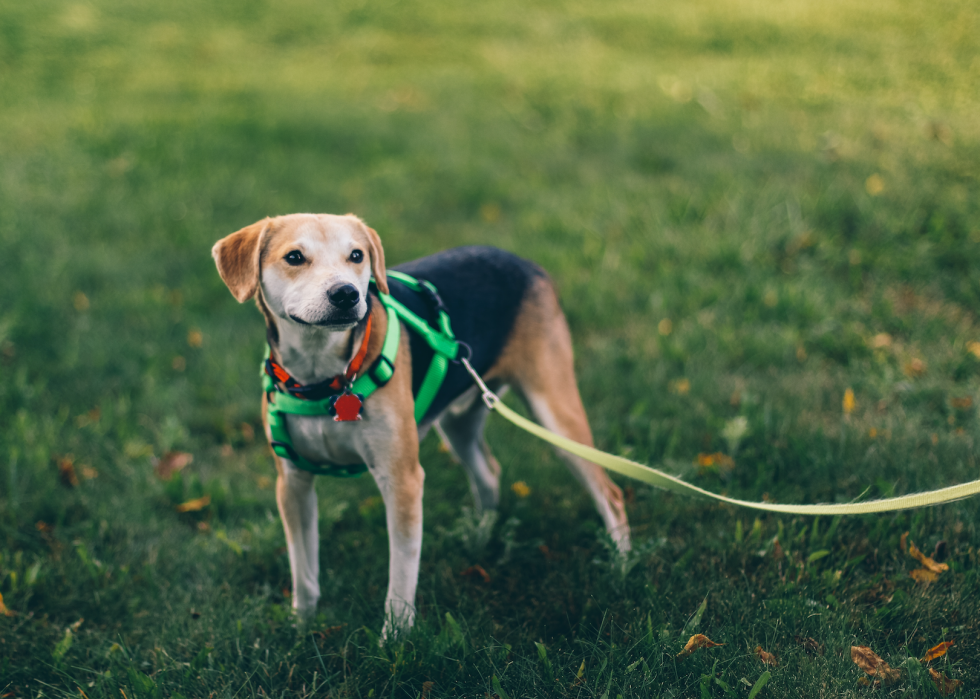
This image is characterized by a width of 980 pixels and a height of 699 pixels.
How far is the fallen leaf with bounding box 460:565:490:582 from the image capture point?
3.22 m

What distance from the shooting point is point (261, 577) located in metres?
3.35

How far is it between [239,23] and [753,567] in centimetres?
1413

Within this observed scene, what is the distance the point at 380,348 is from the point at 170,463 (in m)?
2.01

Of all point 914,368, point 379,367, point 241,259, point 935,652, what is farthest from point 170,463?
point 914,368

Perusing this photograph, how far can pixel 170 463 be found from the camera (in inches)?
162

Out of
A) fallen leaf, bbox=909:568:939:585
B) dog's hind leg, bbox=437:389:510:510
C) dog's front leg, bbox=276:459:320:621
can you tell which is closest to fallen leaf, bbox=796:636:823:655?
fallen leaf, bbox=909:568:939:585

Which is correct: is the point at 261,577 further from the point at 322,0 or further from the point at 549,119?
the point at 322,0

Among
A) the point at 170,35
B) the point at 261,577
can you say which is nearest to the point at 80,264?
the point at 261,577

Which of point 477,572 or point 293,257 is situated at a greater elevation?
point 293,257

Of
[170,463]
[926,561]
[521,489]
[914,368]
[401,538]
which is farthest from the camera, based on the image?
[914,368]

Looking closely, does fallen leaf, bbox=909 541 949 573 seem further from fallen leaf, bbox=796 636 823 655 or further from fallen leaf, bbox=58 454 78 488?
fallen leaf, bbox=58 454 78 488

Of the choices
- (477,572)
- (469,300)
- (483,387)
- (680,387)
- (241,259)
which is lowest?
(477,572)

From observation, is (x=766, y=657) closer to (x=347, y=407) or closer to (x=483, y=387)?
(x=483, y=387)

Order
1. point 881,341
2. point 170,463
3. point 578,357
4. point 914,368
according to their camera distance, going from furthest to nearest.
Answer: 1. point 578,357
2. point 881,341
3. point 914,368
4. point 170,463
